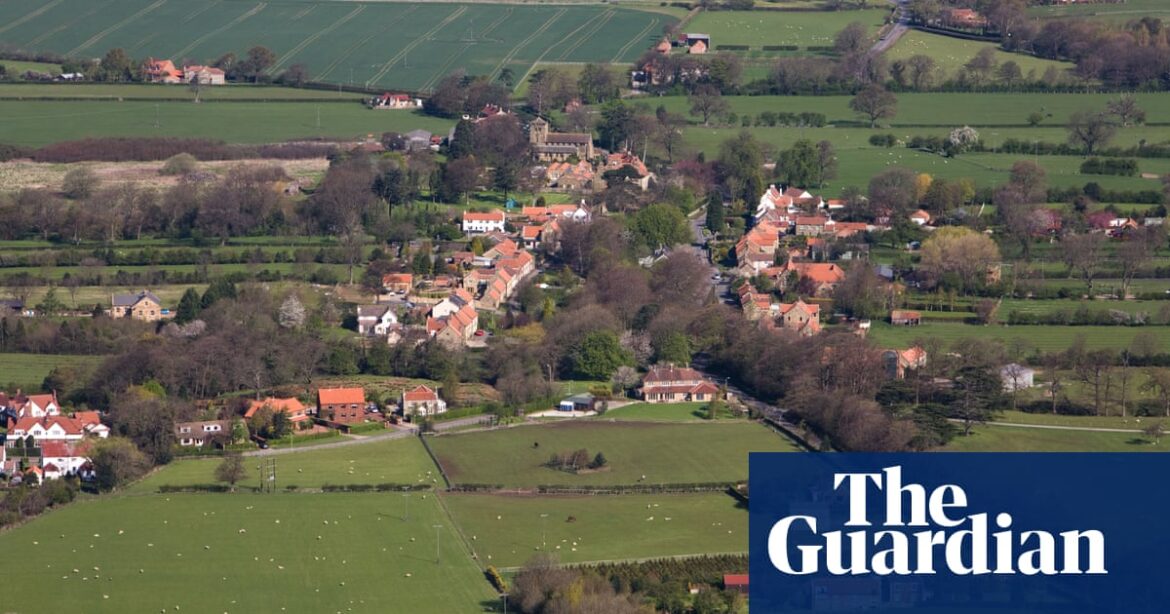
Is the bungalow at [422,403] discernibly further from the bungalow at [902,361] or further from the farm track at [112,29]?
the farm track at [112,29]

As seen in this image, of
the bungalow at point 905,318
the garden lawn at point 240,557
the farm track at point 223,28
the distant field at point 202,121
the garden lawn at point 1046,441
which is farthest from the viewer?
the farm track at point 223,28

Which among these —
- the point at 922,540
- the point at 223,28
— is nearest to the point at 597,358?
the point at 922,540

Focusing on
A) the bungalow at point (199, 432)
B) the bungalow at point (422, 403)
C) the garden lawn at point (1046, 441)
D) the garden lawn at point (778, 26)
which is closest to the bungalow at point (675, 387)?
the bungalow at point (422, 403)

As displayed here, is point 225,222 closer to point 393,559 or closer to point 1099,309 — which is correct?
point 1099,309

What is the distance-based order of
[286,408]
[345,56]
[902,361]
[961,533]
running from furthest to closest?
[345,56], [902,361], [286,408], [961,533]

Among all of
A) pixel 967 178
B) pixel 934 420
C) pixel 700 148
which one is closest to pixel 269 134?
pixel 700 148

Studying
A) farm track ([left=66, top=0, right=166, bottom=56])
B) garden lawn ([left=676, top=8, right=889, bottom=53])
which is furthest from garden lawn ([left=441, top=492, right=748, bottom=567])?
farm track ([left=66, top=0, right=166, bottom=56])

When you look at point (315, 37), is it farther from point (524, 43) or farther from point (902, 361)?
point (902, 361)

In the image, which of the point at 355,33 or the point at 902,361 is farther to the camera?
the point at 355,33
